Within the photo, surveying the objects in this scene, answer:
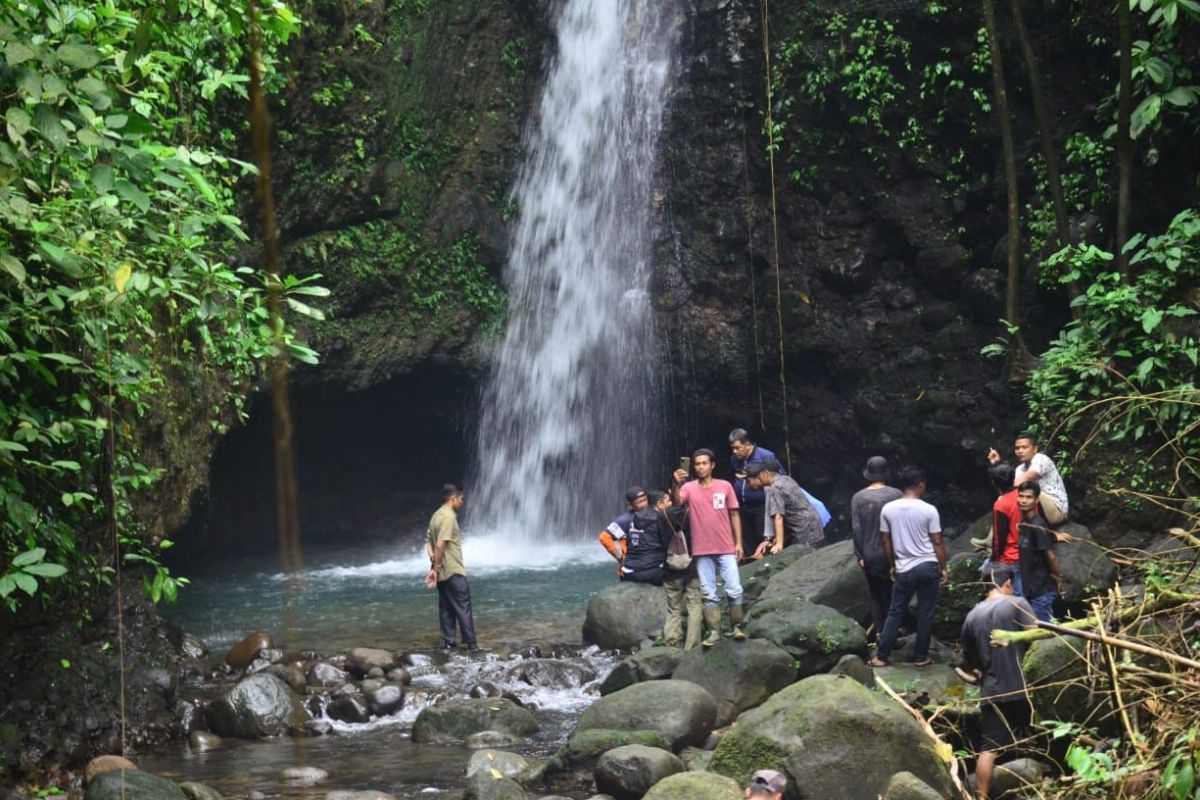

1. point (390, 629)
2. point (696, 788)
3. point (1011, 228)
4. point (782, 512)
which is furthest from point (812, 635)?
point (1011, 228)

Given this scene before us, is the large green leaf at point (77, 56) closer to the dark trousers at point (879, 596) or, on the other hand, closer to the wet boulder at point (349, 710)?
the wet boulder at point (349, 710)

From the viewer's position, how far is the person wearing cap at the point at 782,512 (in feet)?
42.8

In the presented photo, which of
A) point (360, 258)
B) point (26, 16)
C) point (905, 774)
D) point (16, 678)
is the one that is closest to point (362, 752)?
point (16, 678)

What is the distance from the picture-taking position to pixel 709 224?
65.8ft

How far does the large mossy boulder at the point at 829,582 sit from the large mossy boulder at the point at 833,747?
9.93 ft

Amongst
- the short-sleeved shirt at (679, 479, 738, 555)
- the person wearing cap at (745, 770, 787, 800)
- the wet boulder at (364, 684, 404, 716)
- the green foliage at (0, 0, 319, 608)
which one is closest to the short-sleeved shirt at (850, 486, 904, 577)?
the short-sleeved shirt at (679, 479, 738, 555)

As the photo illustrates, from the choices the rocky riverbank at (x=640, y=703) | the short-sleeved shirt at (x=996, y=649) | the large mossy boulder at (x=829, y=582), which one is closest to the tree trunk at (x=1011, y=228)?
the rocky riverbank at (x=640, y=703)

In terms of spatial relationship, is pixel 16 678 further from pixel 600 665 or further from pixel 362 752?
pixel 600 665

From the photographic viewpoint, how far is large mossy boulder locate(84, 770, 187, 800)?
25.9ft

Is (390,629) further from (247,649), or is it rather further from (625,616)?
(625,616)

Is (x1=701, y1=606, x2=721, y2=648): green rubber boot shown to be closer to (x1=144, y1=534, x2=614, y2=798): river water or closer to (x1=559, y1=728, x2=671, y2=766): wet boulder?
(x1=144, y1=534, x2=614, y2=798): river water

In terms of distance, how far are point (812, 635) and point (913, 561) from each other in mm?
1084

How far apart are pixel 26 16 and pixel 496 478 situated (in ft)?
A: 54.7

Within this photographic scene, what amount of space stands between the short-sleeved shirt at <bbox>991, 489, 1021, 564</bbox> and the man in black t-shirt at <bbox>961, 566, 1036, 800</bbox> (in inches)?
59.7
